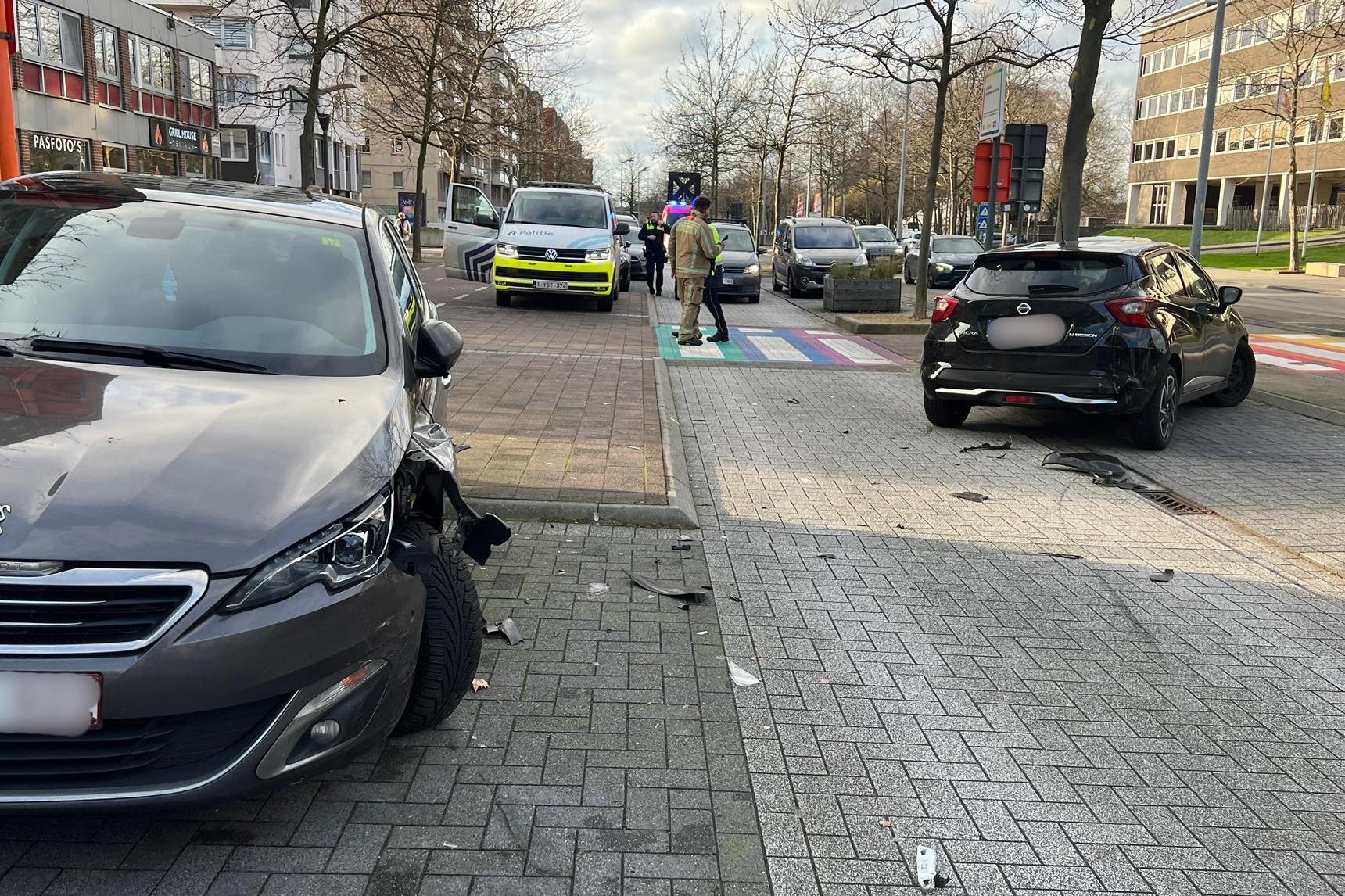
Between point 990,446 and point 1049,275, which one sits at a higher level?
point 1049,275

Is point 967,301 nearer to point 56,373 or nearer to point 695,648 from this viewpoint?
point 695,648

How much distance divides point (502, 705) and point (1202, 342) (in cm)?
818

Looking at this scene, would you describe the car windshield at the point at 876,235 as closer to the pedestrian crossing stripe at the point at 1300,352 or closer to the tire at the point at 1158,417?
the pedestrian crossing stripe at the point at 1300,352

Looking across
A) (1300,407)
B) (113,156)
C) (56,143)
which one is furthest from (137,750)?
(113,156)

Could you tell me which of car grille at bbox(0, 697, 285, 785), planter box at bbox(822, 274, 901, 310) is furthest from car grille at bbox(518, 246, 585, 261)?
car grille at bbox(0, 697, 285, 785)

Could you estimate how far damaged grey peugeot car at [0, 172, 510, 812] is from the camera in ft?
8.39

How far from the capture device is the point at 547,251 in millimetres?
20078

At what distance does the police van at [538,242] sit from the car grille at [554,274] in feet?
0.05

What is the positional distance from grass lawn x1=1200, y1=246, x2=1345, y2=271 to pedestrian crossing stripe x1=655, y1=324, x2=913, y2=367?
36.0 m

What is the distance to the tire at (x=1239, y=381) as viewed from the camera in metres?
11.4

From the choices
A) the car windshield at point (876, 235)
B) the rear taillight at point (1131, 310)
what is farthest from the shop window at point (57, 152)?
the rear taillight at point (1131, 310)

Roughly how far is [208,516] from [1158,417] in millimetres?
8100

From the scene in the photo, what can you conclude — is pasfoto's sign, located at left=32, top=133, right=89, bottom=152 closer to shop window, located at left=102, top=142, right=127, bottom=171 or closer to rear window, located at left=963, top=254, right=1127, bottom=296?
shop window, located at left=102, top=142, right=127, bottom=171

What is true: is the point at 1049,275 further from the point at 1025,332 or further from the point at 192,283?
the point at 192,283
